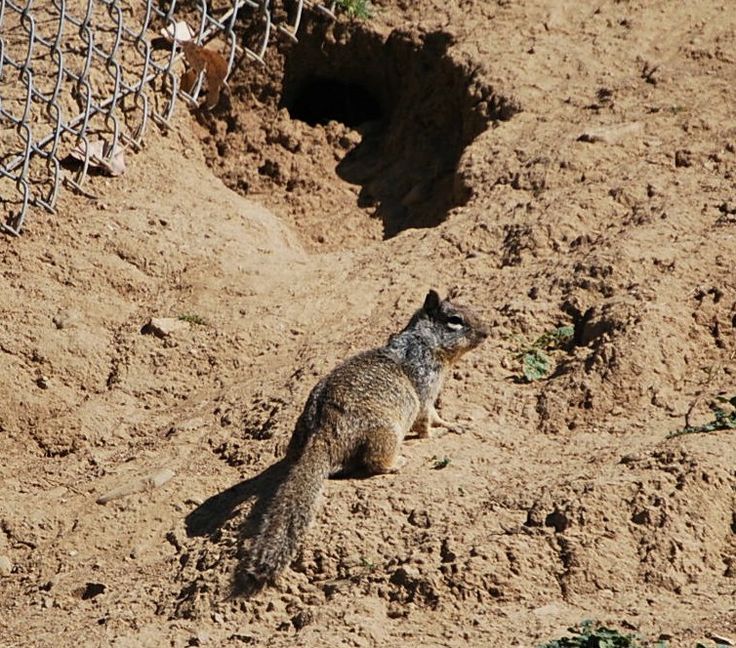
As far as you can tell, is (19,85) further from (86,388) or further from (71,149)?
(86,388)

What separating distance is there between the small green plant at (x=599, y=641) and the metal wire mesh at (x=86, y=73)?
4.64 meters

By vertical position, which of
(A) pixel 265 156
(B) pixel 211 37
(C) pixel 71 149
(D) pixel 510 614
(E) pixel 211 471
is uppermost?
(B) pixel 211 37

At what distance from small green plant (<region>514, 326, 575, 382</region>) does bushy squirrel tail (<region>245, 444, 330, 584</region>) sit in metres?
1.37

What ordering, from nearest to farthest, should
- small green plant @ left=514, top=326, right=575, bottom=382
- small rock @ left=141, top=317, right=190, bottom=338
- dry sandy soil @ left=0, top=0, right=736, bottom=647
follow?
dry sandy soil @ left=0, top=0, right=736, bottom=647, small green plant @ left=514, top=326, right=575, bottom=382, small rock @ left=141, top=317, right=190, bottom=338

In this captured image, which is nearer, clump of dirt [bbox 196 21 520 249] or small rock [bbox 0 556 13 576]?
small rock [bbox 0 556 13 576]

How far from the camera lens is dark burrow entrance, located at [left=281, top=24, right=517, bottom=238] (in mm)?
8844

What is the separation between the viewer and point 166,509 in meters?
6.16

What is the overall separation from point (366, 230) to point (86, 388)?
2338 millimetres

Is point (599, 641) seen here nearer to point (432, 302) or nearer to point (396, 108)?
point (432, 302)

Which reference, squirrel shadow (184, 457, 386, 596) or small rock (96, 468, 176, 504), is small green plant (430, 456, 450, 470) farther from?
small rock (96, 468, 176, 504)

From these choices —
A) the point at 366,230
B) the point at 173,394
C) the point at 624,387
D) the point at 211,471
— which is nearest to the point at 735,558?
the point at 624,387

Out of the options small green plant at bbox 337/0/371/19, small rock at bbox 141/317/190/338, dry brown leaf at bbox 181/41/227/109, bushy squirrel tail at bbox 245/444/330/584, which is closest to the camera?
bushy squirrel tail at bbox 245/444/330/584

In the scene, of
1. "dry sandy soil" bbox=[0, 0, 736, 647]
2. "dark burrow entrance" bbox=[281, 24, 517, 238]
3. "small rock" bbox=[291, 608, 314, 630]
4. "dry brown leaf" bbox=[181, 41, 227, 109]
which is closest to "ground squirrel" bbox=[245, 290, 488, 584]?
"dry sandy soil" bbox=[0, 0, 736, 647]

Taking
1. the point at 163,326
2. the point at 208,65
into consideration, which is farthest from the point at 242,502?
the point at 208,65
